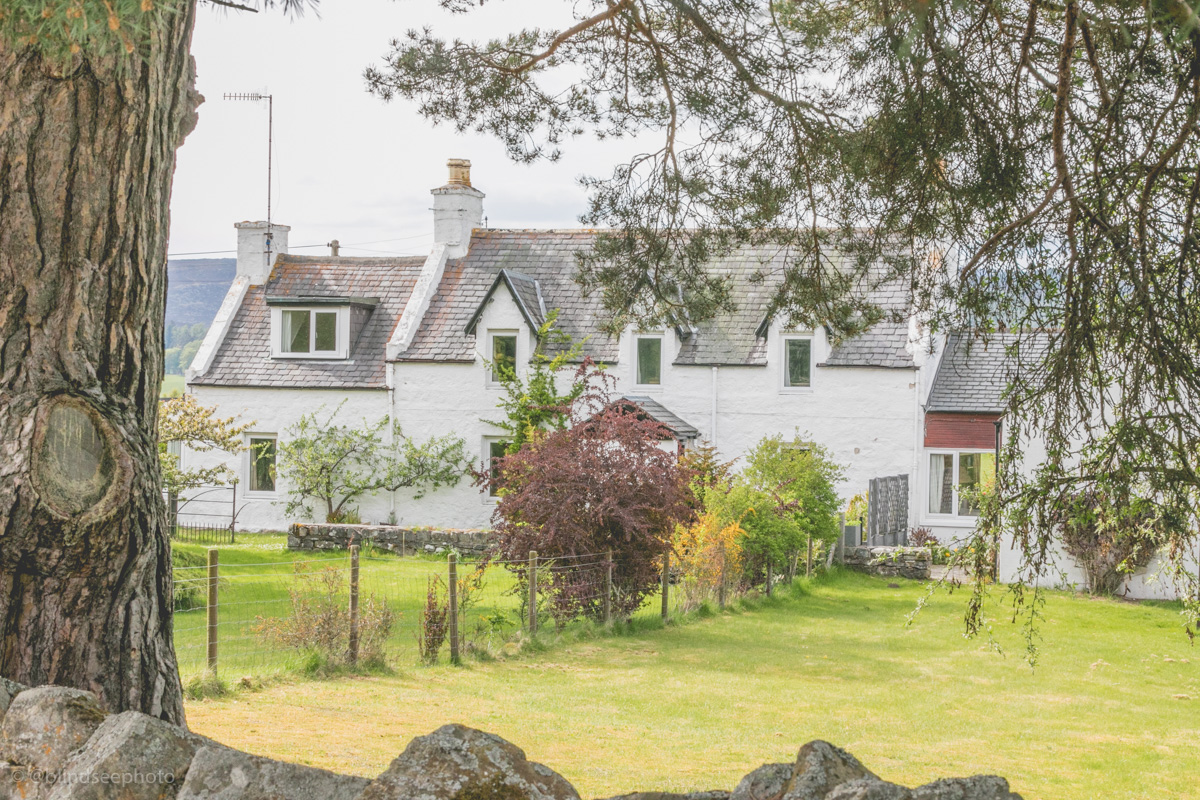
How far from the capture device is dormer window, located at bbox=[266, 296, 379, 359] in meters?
28.2

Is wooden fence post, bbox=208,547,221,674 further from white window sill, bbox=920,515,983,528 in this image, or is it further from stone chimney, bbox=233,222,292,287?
stone chimney, bbox=233,222,292,287

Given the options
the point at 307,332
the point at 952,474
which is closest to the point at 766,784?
the point at 952,474

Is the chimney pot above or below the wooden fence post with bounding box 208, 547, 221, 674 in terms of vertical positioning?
above

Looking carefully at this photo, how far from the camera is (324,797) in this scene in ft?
8.88

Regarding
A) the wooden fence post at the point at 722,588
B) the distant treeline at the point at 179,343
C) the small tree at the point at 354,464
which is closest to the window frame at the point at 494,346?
the small tree at the point at 354,464

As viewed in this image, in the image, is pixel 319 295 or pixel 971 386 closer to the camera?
pixel 971 386

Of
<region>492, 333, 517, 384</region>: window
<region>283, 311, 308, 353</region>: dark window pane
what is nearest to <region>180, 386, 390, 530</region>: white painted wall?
<region>283, 311, 308, 353</region>: dark window pane

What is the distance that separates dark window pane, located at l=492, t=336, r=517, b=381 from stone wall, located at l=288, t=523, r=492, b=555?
4.27 metres

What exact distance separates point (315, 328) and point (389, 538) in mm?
6888

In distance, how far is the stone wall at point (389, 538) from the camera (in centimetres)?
2352

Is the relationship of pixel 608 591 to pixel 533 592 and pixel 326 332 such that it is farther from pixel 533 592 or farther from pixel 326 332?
pixel 326 332

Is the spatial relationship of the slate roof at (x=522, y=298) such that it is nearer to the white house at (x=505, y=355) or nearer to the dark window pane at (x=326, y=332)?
the white house at (x=505, y=355)

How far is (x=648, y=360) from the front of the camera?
1075 inches

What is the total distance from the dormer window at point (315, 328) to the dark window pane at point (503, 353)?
3.75 meters
